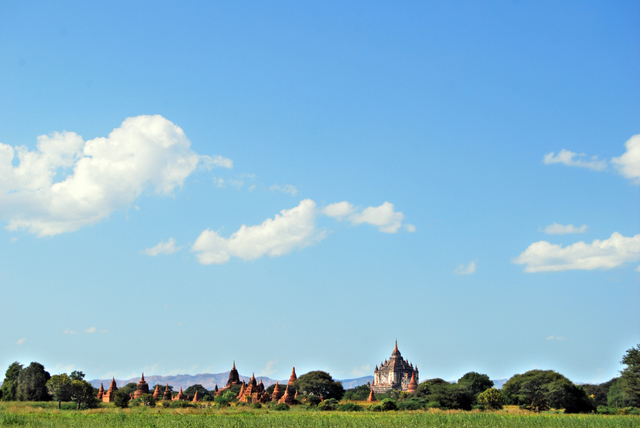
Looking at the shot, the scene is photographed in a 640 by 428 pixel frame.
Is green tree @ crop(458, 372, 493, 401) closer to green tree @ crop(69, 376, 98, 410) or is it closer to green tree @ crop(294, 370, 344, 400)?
green tree @ crop(294, 370, 344, 400)

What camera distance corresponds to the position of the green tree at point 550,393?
77.4 m

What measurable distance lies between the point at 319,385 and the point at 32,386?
58.6 metres

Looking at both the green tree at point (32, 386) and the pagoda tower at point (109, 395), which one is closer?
the green tree at point (32, 386)

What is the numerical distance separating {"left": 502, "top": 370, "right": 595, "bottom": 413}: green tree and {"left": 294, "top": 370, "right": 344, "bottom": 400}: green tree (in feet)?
160

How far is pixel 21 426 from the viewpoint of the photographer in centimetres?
3441

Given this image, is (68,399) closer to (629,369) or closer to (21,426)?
(21,426)

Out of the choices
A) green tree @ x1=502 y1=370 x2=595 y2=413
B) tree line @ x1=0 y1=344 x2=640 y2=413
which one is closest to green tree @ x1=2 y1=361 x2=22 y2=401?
tree line @ x1=0 y1=344 x2=640 y2=413

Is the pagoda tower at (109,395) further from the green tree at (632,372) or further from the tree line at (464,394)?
the green tree at (632,372)

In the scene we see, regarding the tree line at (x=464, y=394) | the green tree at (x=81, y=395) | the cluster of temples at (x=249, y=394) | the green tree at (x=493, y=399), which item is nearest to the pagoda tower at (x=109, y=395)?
the cluster of temples at (x=249, y=394)

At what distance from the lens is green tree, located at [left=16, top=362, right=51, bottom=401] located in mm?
89938

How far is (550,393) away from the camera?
78.1 meters

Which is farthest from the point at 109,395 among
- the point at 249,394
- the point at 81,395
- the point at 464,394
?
the point at 464,394

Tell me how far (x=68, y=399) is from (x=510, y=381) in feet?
215

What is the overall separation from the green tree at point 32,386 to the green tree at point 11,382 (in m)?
2.62
